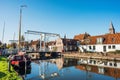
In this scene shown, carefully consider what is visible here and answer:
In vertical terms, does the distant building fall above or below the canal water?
above

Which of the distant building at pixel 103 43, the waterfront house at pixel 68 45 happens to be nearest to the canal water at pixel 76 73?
the distant building at pixel 103 43

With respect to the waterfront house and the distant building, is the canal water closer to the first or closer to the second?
the distant building

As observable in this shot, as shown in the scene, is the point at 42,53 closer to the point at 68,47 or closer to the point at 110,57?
the point at 68,47

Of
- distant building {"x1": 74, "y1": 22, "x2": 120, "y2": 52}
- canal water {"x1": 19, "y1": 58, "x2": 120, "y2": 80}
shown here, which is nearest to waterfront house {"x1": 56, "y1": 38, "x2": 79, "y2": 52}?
distant building {"x1": 74, "y1": 22, "x2": 120, "y2": 52}

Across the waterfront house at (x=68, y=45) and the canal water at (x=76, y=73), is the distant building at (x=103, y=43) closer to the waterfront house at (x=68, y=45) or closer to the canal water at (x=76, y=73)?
the waterfront house at (x=68, y=45)

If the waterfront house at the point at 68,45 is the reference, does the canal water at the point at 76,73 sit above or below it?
below

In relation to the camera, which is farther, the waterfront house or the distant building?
the waterfront house

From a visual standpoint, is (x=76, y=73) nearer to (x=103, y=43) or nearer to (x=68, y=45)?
(x=103, y=43)

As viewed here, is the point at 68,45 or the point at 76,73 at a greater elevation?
the point at 68,45

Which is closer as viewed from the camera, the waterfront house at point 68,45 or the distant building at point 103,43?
the distant building at point 103,43

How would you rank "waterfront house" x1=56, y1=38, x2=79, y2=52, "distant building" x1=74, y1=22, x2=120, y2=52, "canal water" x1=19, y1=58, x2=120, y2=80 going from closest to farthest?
"canal water" x1=19, y1=58, x2=120, y2=80
"distant building" x1=74, y1=22, x2=120, y2=52
"waterfront house" x1=56, y1=38, x2=79, y2=52

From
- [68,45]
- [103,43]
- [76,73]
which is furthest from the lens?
[68,45]

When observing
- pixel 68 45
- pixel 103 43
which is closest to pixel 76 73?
pixel 103 43

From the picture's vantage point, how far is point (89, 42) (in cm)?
7656
